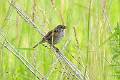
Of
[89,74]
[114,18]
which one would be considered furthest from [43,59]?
[114,18]

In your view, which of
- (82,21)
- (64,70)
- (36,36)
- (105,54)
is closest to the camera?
(64,70)

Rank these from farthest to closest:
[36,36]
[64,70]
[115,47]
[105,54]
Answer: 1. [36,36]
2. [105,54]
3. [64,70]
4. [115,47]

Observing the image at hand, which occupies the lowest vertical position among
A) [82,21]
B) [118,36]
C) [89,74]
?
[89,74]

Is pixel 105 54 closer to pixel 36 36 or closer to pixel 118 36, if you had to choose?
pixel 118 36

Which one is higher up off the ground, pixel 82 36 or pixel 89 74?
pixel 82 36

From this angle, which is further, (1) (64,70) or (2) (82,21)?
(2) (82,21)

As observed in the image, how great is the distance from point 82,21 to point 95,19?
5.46 ft

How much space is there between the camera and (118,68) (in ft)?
10.3

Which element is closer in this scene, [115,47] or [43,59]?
[115,47]

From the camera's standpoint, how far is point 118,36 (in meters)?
3.12

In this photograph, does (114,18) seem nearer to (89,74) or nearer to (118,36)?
(89,74)

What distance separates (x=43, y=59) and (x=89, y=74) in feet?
3.54

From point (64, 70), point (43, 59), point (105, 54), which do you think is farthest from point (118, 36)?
point (43, 59)

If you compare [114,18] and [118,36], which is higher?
[114,18]
